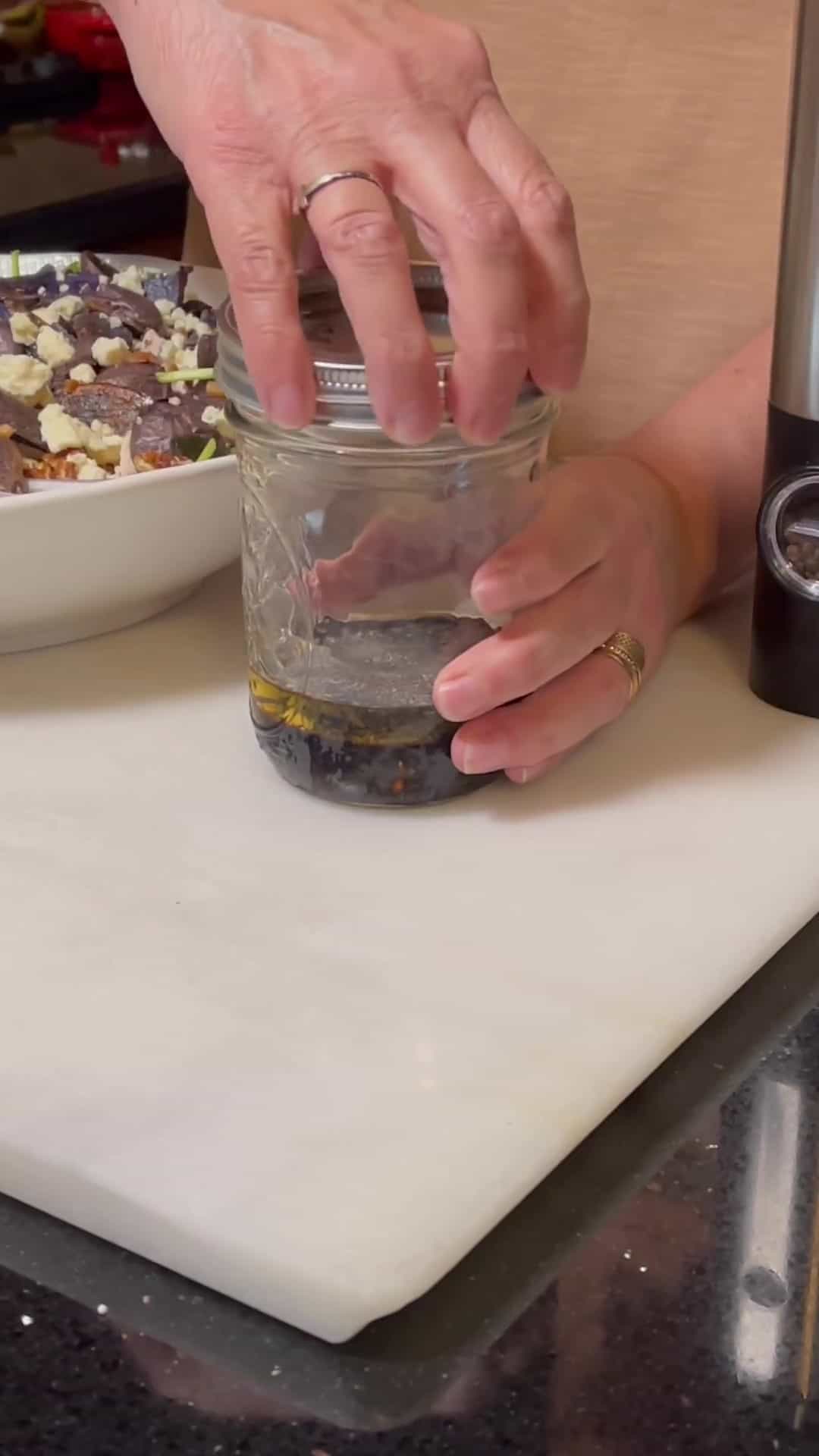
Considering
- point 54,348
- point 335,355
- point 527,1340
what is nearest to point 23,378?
point 54,348

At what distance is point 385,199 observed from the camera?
0.56 m

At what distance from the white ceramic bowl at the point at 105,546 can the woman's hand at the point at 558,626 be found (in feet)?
0.48

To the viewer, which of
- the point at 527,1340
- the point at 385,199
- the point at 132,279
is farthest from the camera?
the point at 132,279

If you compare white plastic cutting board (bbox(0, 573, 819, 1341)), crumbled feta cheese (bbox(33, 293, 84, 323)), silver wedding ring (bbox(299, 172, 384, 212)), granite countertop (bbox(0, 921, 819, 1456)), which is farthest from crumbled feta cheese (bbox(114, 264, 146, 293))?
granite countertop (bbox(0, 921, 819, 1456))

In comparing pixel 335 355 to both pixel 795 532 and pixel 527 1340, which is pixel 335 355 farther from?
pixel 527 1340

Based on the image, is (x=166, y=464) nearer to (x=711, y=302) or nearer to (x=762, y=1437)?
(x=711, y=302)

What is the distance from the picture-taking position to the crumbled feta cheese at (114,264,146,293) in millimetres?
931

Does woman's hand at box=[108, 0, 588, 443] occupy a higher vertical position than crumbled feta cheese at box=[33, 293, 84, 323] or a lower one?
higher

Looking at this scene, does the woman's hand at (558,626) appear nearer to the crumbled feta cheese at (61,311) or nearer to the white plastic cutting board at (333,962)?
the white plastic cutting board at (333,962)

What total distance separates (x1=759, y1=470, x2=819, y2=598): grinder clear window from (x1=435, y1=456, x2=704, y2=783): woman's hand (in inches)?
2.6

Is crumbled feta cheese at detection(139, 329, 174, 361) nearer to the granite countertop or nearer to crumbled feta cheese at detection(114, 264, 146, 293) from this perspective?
crumbled feta cheese at detection(114, 264, 146, 293)

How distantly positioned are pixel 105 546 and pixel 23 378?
0.15 meters

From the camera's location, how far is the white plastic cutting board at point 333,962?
1.53 ft

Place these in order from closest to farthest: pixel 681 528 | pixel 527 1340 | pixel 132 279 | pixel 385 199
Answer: pixel 527 1340
pixel 385 199
pixel 681 528
pixel 132 279
